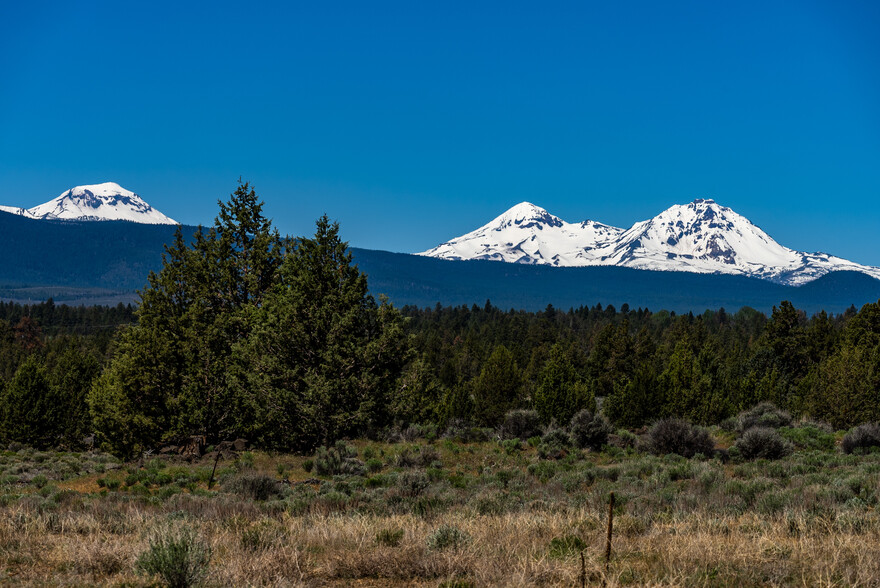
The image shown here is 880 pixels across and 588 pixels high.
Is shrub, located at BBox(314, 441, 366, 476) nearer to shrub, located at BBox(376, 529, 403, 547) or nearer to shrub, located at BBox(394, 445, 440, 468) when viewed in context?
shrub, located at BBox(394, 445, 440, 468)

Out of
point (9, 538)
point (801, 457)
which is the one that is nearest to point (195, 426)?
point (9, 538)

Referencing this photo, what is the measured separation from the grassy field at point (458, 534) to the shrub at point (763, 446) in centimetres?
396

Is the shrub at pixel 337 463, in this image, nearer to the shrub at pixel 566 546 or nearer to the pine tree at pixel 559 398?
the shrub at pixel 566 546

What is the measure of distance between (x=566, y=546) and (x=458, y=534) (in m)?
1.21

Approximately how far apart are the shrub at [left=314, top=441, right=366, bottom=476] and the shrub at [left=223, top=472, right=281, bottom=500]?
3264 millimetres

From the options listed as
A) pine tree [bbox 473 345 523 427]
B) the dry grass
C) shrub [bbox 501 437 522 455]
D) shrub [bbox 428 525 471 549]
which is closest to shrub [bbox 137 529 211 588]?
the dry grass

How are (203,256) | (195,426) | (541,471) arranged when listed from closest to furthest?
(541,471) → (195,426) → (203,256)

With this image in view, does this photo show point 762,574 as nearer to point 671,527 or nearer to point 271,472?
point 671,527

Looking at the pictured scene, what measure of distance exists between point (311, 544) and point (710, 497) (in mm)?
7660

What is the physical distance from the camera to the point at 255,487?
12.6 m

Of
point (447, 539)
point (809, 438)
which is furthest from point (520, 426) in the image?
point (447, 539)

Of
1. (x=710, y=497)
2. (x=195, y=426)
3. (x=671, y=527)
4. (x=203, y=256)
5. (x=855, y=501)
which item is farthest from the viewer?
(x=203, y=256)

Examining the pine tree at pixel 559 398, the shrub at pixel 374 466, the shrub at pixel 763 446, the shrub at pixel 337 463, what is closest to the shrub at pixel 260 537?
the shrub at pixel 337 463

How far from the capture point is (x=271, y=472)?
672 inches
